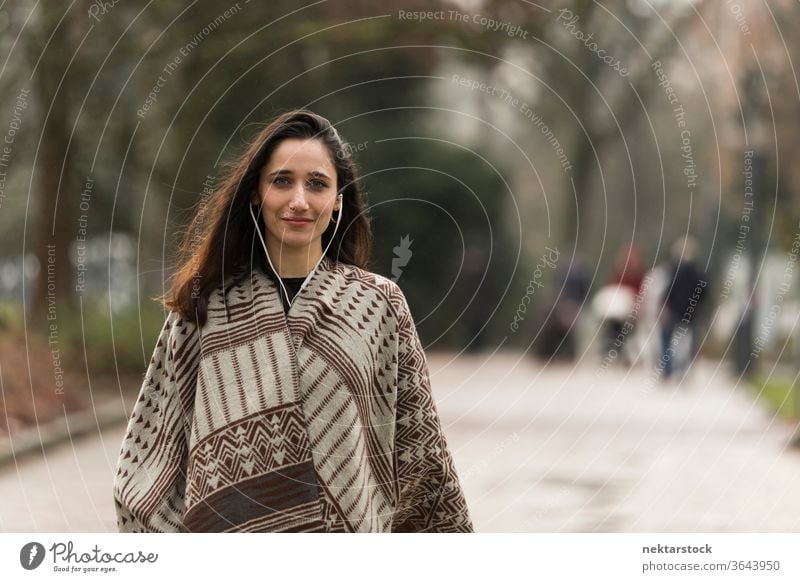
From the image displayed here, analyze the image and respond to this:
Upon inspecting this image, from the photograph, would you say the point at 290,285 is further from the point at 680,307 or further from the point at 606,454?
the point at 680,307

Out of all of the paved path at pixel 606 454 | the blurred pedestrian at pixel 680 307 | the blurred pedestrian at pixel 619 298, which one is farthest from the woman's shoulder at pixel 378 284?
the blurred pedestrian at pixel 680 307

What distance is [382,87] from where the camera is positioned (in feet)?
22.8

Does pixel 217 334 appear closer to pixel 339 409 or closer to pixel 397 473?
pixel 339 409

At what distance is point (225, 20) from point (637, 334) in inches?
254

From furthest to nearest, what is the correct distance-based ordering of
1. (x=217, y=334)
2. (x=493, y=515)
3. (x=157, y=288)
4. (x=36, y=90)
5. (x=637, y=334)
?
1. (x=637, y=334)
2. (x=157, y=288)
3. (x=36, y=90)
4. (x=493, y=515)
5. (x=217, y=334)

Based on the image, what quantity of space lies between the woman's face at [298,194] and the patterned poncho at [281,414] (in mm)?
123

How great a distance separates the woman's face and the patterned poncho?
0.40 ft

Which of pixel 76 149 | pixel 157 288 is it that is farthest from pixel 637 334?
pixel 76 149

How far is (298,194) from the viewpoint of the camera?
3359mm

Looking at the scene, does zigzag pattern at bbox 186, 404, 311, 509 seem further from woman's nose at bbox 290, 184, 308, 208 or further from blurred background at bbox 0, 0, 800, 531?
blurred background at bbox 0, 0, 800, 531

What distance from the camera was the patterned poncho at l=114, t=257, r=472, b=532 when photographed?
10.9 feet

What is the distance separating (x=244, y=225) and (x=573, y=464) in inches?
209
